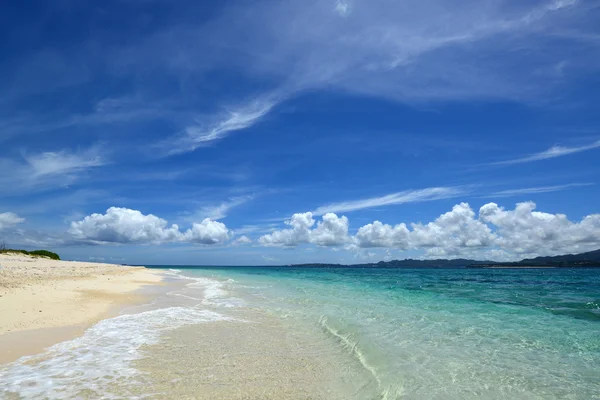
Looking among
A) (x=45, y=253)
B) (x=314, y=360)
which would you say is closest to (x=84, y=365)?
(x=314, y=360)

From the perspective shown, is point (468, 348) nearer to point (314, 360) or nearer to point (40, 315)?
point (314, 360)

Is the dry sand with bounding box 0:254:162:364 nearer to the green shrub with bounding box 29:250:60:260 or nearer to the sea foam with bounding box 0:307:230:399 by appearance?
the sea foam with bounding box 0:307:230:399

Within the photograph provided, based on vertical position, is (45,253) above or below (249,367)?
above

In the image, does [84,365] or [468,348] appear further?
[468,348]

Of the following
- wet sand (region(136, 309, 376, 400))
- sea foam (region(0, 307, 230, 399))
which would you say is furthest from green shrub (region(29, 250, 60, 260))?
wet sand (region(136, 309, 376, 400))

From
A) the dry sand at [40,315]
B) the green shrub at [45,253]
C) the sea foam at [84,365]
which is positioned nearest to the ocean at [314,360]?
the sea foam at [84,365]

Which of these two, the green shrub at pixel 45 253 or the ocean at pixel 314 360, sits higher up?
the green shrub at pixel 45 253

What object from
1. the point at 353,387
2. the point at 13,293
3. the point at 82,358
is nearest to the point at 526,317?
the point at 353,387

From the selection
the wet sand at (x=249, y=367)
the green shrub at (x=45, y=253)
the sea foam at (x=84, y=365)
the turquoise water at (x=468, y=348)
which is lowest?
the turquoise water at (x=468, y=348)

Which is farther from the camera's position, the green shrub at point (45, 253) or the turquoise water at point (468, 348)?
the green shrub at point (45, 253)

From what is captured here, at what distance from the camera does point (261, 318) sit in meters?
14.5

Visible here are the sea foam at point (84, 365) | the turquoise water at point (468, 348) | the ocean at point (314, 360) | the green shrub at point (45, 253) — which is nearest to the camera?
the sea foam at point (84, 365)

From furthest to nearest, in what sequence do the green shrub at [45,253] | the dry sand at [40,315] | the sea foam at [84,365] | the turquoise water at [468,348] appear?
the green shrub at [45,253] < the dry sand at [40,315] < the turquoise water at [468,348] < the sea foam at [84,365]

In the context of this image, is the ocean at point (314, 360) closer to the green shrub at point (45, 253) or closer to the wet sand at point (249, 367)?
the wet sand at point (249, 367)
